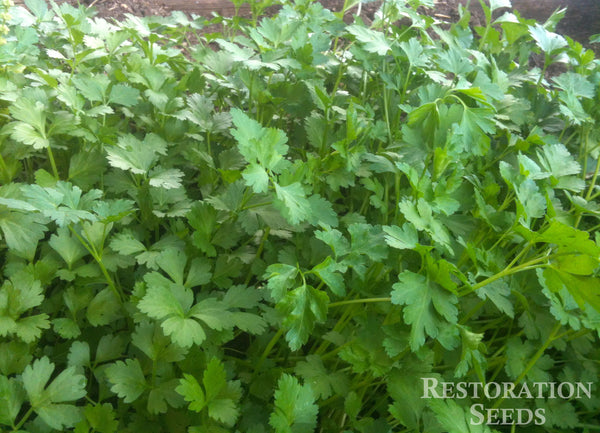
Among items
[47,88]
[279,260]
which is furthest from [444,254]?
[47,88]

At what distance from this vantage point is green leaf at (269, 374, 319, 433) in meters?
0.74

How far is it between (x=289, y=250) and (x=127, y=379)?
0.36m

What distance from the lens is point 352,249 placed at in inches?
33.1

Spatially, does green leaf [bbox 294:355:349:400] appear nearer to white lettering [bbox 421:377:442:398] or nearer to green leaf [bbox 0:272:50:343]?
white lettering [bbox 421:377:442:398]

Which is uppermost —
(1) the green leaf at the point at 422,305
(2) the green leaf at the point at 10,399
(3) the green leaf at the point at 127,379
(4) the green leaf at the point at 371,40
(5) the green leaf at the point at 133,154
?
(4) the green leaf at the point at 371,40

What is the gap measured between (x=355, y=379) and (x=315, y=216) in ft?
0.98

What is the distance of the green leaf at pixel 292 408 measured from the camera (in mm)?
738

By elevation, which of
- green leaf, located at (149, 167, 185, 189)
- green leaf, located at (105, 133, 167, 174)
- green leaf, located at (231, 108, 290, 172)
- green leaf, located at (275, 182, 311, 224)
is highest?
green leaf, located at (231, 108, 290, 172)

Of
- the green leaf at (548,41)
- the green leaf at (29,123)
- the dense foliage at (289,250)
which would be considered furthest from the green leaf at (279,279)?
the green leaf at (548,41)

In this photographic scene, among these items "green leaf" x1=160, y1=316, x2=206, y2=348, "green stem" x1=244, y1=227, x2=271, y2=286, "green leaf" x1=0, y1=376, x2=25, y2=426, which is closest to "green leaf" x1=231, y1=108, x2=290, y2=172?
"green stem" x1=244, y1=227, x2=271, y2=286

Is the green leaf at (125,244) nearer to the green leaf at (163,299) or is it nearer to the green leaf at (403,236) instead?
the green leaf at (163,299)

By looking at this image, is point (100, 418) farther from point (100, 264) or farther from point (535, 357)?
point (535, 357)

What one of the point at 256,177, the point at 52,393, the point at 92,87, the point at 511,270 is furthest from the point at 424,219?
the point at 92,87

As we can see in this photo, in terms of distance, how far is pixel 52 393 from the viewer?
0.79 metres
